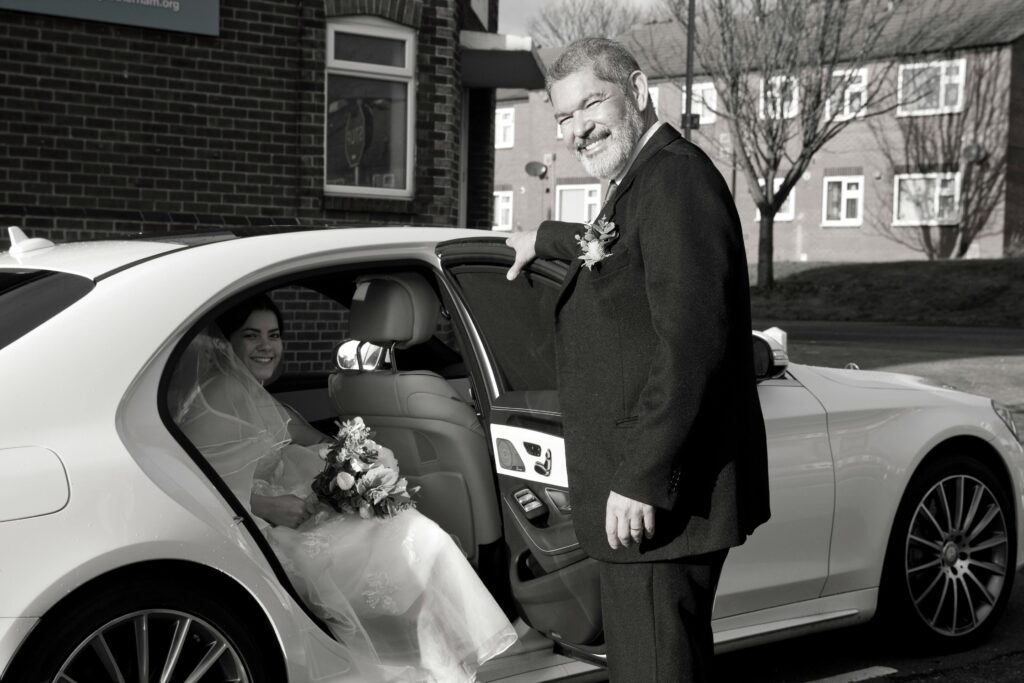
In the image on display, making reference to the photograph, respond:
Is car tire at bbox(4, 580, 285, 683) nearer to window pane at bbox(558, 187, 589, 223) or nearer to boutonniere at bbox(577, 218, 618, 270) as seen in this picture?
boutonniere at bbox(577, 218, 618, 270)

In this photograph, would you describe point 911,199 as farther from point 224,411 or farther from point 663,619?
point 663,619

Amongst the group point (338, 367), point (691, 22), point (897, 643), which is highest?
point (691, 22)

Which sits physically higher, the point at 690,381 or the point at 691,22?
the point at 691,22

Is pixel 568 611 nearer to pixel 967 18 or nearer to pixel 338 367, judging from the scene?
pixel 338 367

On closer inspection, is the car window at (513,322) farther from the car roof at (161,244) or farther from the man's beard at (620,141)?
the man's beard at (620,141)

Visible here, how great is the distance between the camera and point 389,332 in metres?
3.89

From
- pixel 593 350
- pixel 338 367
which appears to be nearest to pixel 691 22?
pixel 338 367

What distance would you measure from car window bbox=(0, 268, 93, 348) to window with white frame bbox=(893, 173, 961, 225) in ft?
119

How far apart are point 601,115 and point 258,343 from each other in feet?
5.72

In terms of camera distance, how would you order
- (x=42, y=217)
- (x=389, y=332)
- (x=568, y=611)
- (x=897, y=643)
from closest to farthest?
(x=568, y=611) → (x=389, y=332) → (x=897, y=643) → (x=42, y=217)

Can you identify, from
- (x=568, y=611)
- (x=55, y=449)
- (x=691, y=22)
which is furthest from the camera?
(x=691, y=22)

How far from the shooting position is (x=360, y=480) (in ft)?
11.7

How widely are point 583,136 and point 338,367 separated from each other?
6.85ft

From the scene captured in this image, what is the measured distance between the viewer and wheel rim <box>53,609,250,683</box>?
8.79ft
